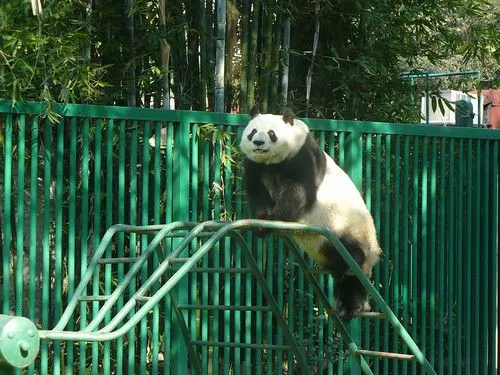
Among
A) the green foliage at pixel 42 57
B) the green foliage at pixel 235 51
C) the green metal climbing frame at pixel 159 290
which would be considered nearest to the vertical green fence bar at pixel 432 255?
the green foliage at pixel 235 51

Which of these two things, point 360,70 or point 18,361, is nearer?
point 18,361

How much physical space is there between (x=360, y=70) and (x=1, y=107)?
2988 mm

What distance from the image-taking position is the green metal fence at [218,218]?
553 centimetres

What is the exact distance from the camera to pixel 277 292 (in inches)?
249

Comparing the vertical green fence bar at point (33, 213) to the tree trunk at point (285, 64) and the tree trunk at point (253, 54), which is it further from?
the tree trunk at point (285, 64)

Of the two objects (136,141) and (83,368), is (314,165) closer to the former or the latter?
(136,141)

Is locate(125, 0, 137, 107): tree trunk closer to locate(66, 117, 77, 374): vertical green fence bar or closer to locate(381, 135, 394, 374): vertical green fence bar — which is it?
locate(66, 117, 77, 374): vertical green fence bar

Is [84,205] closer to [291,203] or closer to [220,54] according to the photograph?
[291,203]

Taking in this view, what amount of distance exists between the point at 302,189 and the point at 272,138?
1.00ft

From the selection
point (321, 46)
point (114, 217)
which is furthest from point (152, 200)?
point (321, 46)

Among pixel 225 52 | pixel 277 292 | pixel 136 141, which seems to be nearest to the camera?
pixel 136 141

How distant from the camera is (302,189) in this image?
5336 mm

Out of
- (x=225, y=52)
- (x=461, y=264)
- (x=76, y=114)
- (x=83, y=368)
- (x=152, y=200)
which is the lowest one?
(x=83, y=368)

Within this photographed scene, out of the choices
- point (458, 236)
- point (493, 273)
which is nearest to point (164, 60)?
point (458, 236)
